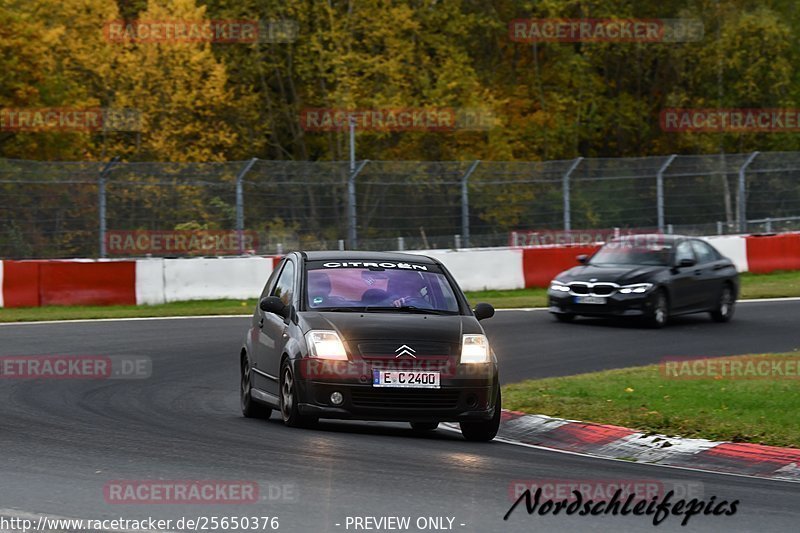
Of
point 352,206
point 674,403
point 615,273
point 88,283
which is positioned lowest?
point 674,403

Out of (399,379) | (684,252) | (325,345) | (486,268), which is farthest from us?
(486,268)

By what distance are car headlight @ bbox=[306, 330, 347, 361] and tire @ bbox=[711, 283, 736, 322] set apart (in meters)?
12.8

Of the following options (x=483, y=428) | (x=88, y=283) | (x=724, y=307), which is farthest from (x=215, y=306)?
(x=483, y=428)

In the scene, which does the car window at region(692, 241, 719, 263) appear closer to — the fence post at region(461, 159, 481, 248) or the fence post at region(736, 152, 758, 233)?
the fence post at region(461, 159, 481, 248)

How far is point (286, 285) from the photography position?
1262 centimetres

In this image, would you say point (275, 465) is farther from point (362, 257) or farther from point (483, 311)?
point (362, 257)

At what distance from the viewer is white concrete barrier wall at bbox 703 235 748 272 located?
101 feet

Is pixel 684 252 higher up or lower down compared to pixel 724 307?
higher up

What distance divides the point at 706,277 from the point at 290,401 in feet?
→ 41.7

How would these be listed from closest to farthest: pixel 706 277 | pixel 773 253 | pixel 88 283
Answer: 1. pixel 706 277
2. pixel 88 283
3. pixel 773 253

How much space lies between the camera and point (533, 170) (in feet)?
97.2

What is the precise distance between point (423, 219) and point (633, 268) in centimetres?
723

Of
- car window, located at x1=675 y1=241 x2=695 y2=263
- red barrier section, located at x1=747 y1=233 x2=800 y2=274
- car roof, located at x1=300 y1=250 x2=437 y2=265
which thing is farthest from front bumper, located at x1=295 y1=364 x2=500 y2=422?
red barrier section, located at x1=747 y1=233 x2=800 y2=274

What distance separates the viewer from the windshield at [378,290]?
11.9 m
